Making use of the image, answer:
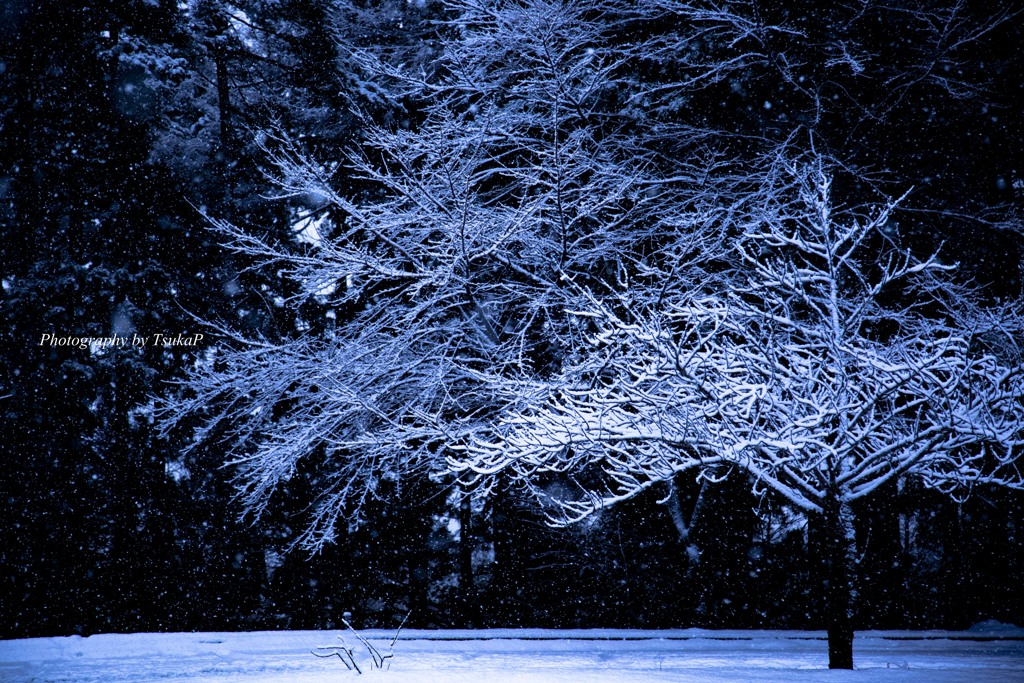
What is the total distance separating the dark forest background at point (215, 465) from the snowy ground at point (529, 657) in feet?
7.98

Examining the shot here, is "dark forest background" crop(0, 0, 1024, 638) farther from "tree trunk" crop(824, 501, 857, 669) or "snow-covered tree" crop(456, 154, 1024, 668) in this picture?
"snow-covered tree" crop(456, 154, 1024, 668)

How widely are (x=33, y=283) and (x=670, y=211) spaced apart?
1030cm

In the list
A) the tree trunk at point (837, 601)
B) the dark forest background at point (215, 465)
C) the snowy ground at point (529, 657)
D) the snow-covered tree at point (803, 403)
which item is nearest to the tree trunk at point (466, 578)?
the dark forest background at point (215, 465)

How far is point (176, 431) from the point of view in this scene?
13.9 metres

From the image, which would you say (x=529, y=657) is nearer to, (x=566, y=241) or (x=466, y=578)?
(x=566, y=241)

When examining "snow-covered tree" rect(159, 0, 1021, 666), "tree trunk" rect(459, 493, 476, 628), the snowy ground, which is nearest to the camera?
the snowy ground

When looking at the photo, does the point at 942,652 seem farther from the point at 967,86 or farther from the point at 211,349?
the point at 211,349

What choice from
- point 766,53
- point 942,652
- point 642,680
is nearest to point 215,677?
point 642,680

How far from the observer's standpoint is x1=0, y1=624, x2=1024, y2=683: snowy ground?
21.5 ft

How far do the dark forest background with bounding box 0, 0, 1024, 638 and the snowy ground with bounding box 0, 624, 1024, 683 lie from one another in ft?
7.98

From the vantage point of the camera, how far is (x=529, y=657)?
8203 mm

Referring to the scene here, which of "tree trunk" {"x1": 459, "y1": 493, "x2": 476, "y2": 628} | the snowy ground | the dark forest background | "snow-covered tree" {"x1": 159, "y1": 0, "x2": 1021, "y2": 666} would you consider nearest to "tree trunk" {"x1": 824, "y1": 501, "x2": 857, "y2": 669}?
the snowy ground

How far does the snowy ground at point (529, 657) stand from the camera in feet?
21.5

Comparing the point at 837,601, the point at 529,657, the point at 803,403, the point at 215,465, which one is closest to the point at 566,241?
the point at 803,403
